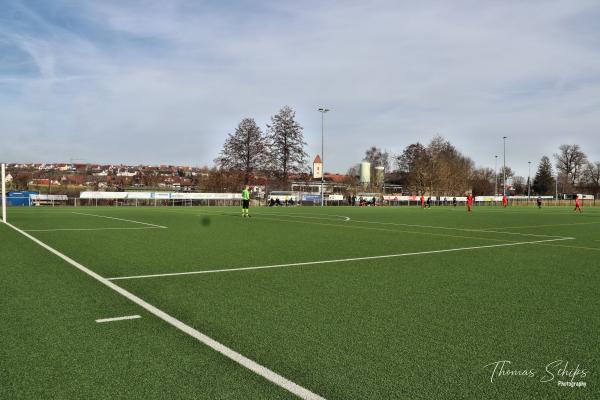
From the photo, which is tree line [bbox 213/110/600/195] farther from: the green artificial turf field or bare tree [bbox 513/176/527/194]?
the green artificial turf field

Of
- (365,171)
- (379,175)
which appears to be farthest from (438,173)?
(365,171)

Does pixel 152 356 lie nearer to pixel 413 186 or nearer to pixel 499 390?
pixel 499 390

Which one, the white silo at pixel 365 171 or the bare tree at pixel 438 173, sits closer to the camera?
the bare tree at pixel 438 173

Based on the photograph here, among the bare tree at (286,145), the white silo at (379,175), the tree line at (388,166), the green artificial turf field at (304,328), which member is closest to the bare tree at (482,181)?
the tree line at (388,166)

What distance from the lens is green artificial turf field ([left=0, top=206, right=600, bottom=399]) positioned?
3271 mm

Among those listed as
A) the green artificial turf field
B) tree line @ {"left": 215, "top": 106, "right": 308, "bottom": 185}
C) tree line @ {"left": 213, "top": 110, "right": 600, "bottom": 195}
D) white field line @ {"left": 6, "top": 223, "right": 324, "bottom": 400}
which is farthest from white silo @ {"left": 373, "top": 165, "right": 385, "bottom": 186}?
white field line @ {"left": 6, "top": 223, "right": 324, "bottom": 400}

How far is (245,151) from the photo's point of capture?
6912 cm

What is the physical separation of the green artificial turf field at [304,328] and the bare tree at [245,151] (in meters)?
60.2

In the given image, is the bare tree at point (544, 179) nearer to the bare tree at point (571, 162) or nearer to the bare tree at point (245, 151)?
the bare tree at point (571, 162)

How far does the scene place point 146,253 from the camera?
33.4 ft

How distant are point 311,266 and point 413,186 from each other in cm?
8280

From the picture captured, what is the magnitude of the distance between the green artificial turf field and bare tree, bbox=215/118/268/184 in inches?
2372

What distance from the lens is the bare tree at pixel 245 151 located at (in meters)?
68.9

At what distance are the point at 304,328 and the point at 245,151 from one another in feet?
216
